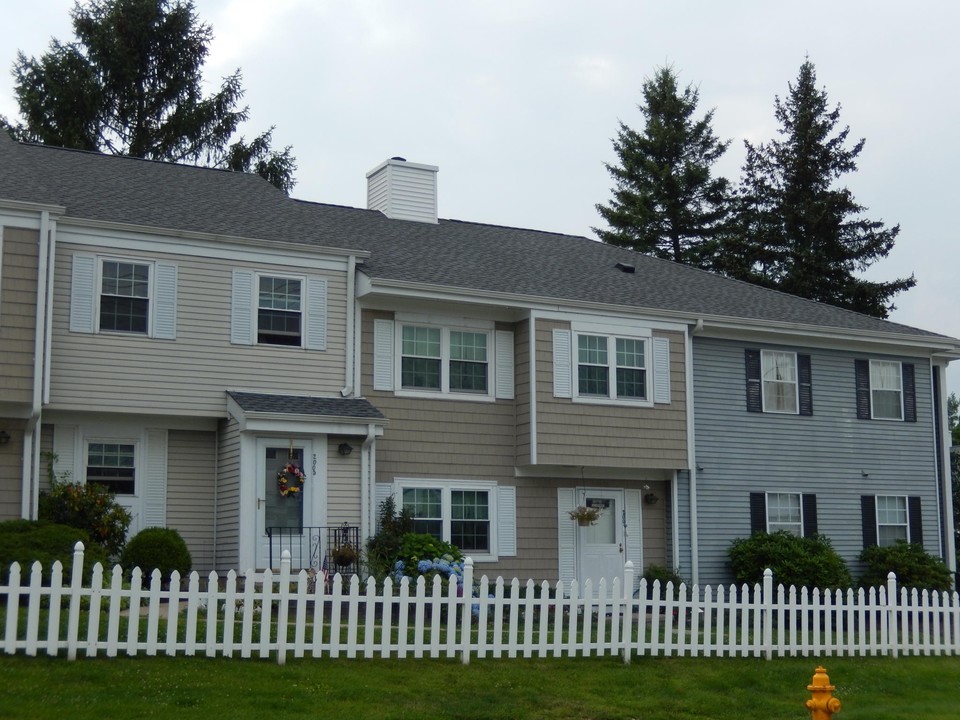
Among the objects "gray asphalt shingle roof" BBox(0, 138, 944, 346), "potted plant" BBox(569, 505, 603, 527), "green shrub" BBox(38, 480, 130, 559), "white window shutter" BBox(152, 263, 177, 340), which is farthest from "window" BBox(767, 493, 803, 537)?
"green shrub" BBox(38, 480, 130, 559)

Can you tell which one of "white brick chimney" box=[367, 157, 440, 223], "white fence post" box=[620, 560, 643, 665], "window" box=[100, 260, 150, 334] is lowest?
"white fence post" box=[620, 560, 643, 665]

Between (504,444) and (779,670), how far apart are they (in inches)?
328

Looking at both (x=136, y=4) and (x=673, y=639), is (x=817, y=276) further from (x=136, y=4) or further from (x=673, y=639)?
(x=673, y=639)

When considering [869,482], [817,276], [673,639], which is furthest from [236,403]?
[817,276]

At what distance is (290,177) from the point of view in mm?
40812

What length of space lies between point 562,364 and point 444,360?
2.11 metres

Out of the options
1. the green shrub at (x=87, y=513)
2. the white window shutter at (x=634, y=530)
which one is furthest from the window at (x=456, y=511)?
the green shrub at (x=87, y=513)

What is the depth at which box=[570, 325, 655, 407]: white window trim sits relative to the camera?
22.1 meters

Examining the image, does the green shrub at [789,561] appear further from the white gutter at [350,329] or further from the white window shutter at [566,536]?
Answer: the white gutter at [350,329]

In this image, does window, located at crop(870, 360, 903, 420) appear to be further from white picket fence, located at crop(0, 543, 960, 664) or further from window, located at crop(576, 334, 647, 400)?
white picket fence, located at crop(0, 543, 960, 664)

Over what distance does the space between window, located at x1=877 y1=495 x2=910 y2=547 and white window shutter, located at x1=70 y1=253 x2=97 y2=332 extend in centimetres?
1612

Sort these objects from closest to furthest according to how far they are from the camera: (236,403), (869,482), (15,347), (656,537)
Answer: (15,347), (236,403), (656,537), (869,482)

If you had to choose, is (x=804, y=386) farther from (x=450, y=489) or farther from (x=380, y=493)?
(x=380, y=493)

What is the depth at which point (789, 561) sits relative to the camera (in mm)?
22656
